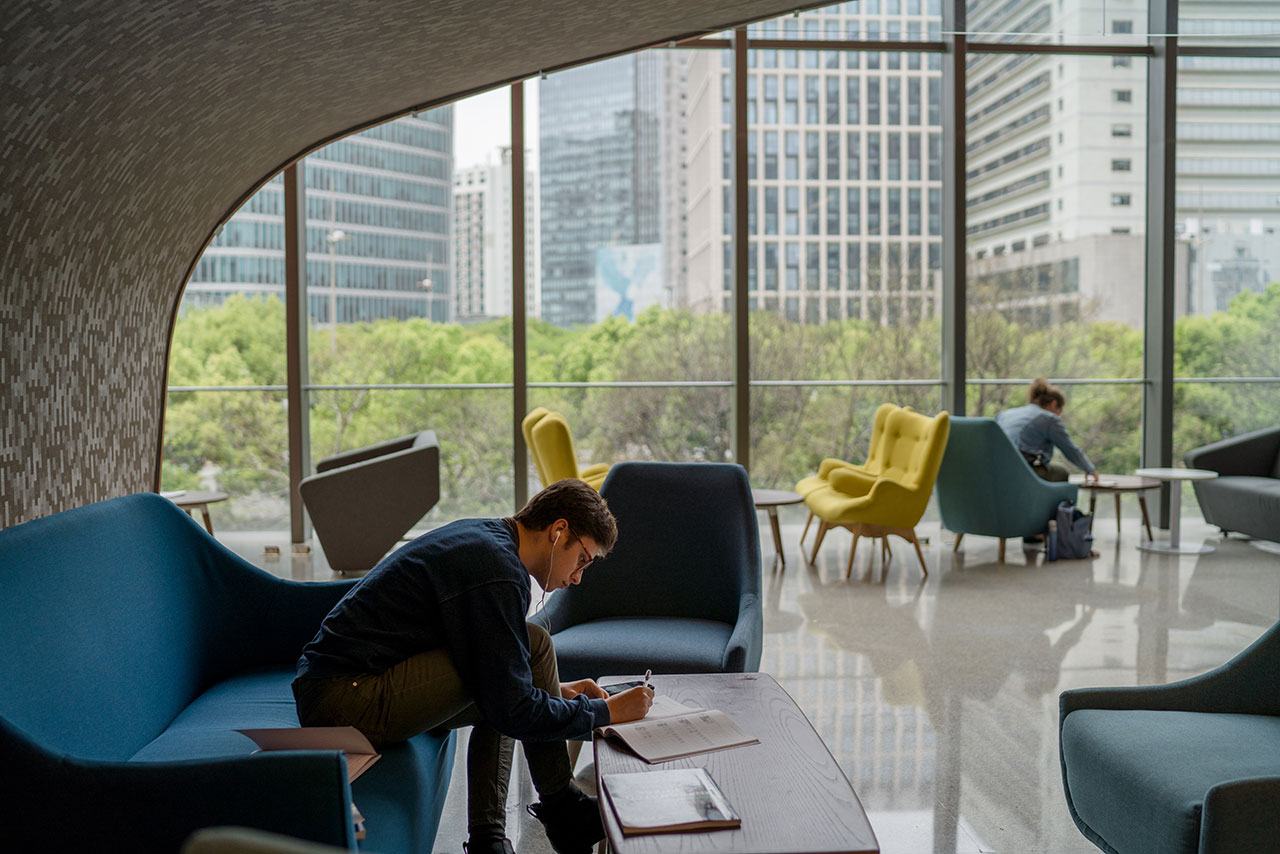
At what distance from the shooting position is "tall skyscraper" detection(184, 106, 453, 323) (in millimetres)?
8281

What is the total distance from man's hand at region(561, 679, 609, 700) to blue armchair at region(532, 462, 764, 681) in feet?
3.13

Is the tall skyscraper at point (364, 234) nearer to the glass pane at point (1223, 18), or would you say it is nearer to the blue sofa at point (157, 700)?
the glass pane at point (1223, 18)

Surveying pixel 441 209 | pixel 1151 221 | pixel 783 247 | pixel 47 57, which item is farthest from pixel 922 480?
pixel 47 57

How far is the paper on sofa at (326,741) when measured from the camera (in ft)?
7.42

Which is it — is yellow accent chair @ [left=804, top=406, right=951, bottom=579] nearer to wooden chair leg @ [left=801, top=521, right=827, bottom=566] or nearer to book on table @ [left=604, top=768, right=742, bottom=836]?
wooden chair leg @ [left=801, top=521, right=827, bottom=566]

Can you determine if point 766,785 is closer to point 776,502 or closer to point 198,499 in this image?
point 776,502

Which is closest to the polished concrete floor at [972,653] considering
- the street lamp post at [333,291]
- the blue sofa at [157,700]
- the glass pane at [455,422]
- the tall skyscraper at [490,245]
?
the blue sofa at [157,700]

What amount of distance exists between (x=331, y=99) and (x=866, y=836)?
2.86 metres

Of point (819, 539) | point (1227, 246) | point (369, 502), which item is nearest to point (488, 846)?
point (369, 502)

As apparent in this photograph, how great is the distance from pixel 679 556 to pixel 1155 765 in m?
1.85

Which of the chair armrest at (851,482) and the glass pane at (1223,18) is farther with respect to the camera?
the chair armrest at (851,482)

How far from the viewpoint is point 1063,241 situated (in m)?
8.69

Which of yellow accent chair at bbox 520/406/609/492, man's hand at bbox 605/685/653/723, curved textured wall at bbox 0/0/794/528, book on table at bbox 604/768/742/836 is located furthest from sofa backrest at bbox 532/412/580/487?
book on table at bbox 604/768/742/836

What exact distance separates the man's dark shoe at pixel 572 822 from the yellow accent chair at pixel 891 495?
4.23 metres
